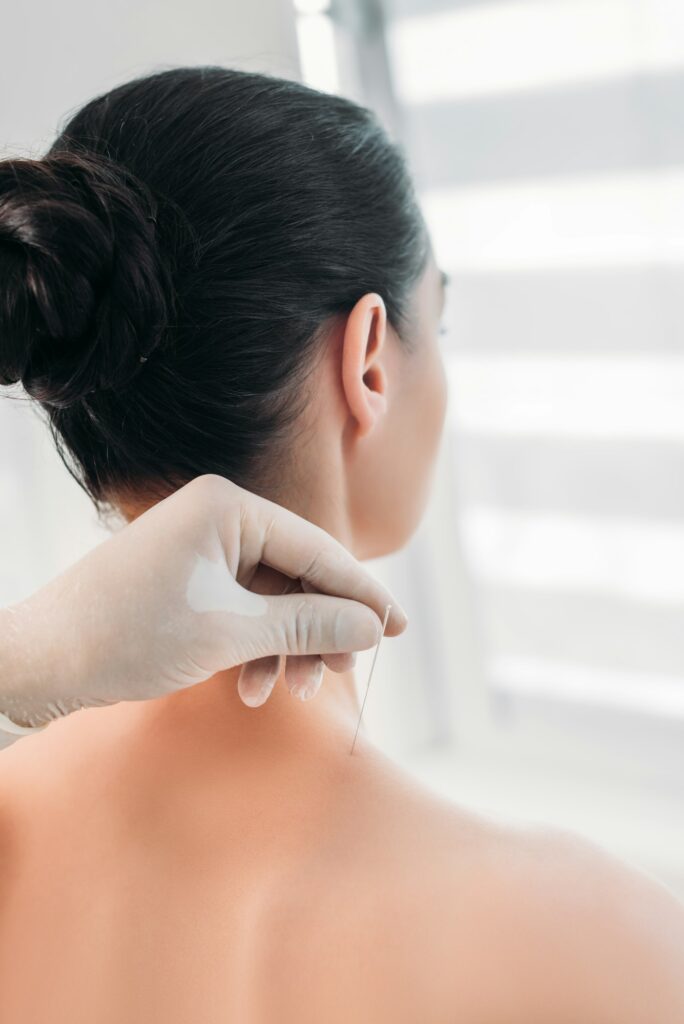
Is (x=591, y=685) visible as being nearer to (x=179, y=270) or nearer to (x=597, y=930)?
(x=597, y=930)

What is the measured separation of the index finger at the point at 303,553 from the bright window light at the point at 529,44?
1087 mm

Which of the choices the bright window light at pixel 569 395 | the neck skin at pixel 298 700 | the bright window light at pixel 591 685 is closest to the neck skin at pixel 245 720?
the neck skin at pixel 298 700

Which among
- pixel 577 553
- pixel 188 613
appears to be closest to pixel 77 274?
pixel 188 613

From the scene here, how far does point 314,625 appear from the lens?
2.48ft

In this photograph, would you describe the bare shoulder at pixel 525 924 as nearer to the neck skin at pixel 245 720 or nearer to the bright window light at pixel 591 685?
the neck skin at pixel 245 720

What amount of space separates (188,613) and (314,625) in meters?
0.09

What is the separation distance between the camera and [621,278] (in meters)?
1.66

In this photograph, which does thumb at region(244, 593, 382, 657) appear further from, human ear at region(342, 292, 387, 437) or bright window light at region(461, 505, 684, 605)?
bright window light at region(461, 505, 684, 605)

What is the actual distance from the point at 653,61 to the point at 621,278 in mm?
318

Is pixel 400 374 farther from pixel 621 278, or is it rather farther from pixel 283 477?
pixel 621 278

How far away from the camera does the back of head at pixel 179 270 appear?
749mm

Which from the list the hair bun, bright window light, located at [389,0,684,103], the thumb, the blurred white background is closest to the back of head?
the hair bun

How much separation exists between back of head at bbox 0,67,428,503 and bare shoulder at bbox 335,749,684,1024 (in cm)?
32

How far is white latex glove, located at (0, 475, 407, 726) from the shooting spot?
0.73m
